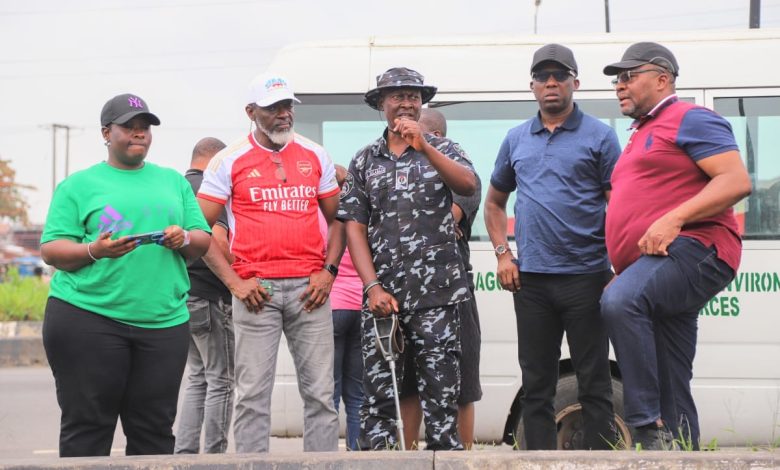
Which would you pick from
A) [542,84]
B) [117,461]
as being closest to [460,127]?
[542,84]

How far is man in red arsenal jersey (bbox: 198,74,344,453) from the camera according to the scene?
16.1 ft

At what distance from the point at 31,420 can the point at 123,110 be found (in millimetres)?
5490

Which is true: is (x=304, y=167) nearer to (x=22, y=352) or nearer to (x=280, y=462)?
(x=280, y=462)

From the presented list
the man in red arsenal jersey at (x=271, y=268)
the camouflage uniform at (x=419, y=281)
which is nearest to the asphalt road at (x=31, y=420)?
the man in red arsenal jersey at (x=271, y=268)

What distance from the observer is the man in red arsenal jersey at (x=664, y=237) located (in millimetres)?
4258

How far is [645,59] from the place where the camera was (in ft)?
14.8

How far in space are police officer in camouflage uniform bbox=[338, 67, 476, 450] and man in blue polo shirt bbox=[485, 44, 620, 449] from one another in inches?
14.3

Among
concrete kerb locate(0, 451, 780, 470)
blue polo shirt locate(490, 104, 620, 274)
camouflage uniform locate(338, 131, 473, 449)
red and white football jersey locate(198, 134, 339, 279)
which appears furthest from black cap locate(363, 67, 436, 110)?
concrete kerb locate(0, 451, 780, 470)

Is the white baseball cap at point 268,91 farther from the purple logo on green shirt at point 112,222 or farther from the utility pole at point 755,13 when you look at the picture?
the utility pole at point 755,13

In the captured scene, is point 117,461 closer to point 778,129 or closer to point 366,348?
point 366,348

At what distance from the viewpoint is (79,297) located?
14.4ft

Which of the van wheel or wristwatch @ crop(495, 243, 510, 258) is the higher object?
wristwatch @ crop(495, 243, 510, 258)

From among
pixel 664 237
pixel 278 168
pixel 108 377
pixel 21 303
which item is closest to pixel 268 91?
pixel 278 168

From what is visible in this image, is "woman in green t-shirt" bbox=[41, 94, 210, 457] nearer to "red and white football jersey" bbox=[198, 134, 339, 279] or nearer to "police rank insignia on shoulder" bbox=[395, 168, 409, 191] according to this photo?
"red and white football jersey" bbox=[198, 134, 339, 279]
